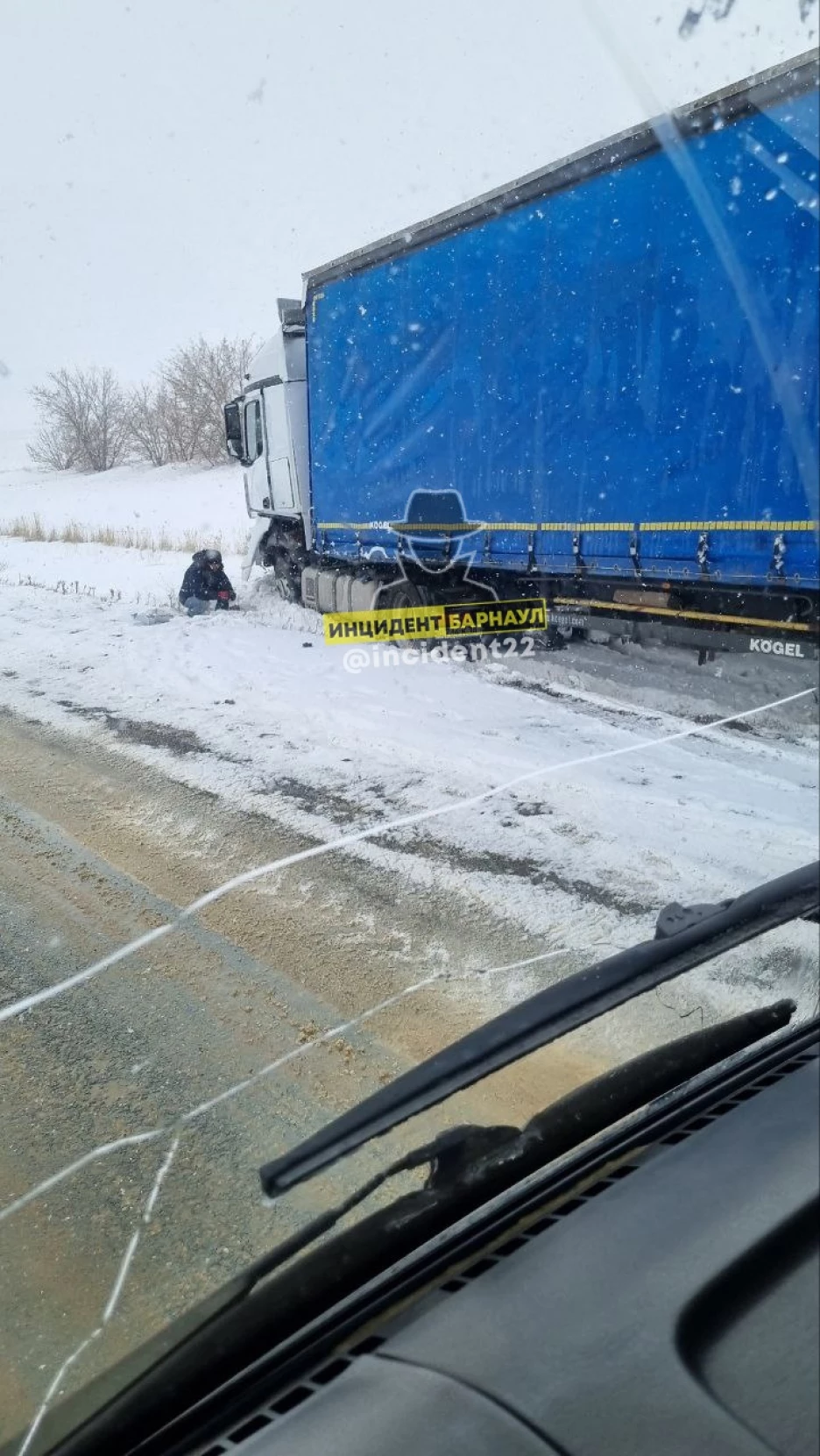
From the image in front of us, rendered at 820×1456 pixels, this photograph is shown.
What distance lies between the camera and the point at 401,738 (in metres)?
4.91

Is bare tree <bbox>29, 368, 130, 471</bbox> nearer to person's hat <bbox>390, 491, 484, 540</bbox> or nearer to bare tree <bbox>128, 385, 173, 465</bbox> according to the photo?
bare tree <bbox>128, 385, 173, 465</bbox>

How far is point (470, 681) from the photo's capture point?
5941 mm

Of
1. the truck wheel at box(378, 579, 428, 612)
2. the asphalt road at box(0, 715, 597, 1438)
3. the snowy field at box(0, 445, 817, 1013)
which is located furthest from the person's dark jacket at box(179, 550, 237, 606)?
the asphalt road at box(0, 715, 597, 1438)

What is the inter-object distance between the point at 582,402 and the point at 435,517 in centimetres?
155

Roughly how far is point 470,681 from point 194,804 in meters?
2.51

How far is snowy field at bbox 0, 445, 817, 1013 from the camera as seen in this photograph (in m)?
3.67

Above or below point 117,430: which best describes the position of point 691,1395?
below

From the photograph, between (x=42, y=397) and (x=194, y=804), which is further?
(x=194, y=804)

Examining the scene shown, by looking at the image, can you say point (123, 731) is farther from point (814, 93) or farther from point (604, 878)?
point (814, 93)

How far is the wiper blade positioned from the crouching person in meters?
4.04

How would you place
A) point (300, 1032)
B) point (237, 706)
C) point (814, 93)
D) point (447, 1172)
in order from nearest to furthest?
point (447, 1172) < point (300, 1032) < point (814, 93) < point (237, 706)

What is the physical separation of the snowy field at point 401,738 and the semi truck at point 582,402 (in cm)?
71

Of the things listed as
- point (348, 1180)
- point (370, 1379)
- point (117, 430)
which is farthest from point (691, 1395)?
point (117, 430)

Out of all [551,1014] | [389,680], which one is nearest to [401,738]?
[389,680]
